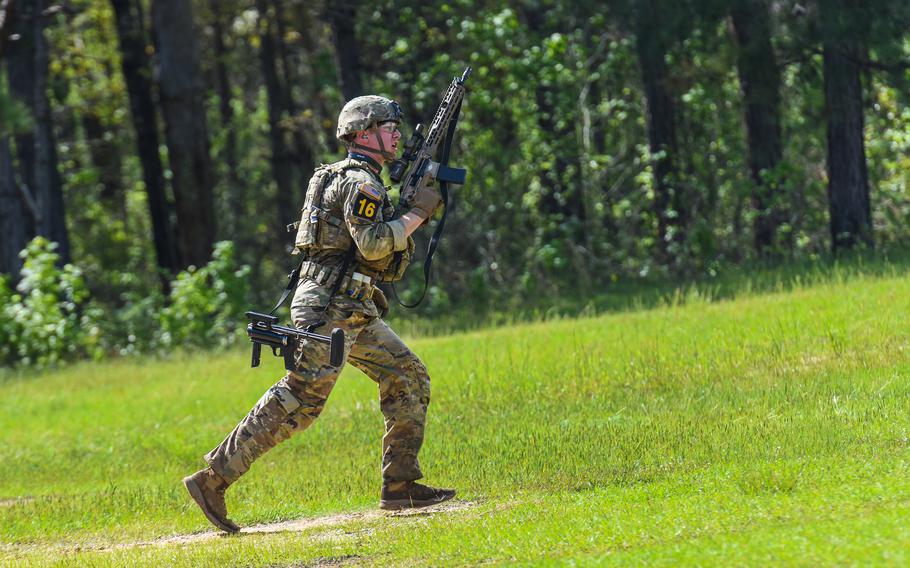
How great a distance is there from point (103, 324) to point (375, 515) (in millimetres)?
13579

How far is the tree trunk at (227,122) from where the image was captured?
2914 cm

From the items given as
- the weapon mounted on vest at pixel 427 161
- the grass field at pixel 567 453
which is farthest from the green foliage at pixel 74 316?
the weapon mounted on vest at pixel 427 161

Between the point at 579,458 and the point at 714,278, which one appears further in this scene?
the point at 714,278

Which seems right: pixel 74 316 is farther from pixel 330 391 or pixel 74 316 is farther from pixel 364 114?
pixel 364 114

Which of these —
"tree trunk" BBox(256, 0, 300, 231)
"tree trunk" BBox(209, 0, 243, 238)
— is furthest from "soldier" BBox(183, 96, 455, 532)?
"tree trunk" BBox(209, 0, 243, 238)

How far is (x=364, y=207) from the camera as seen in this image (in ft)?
22.6

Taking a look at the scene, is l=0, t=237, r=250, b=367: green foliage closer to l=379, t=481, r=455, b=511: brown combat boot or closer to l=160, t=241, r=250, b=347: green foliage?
l=160, t=241, r=250, b=347: green foliage

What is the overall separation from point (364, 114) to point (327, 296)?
0.99m

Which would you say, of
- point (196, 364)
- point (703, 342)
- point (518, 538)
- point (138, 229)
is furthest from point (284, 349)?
point (138, 229)

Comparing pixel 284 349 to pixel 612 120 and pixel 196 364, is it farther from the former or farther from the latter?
pixel 612 120

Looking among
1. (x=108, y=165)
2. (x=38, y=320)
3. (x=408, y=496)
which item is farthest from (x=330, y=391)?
(x=108, y=165)

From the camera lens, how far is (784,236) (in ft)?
57.0

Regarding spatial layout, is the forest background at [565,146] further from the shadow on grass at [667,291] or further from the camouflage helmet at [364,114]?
the camouflage helmet at [364,114]

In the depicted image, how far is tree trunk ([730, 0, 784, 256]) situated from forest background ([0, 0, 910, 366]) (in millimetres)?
32
